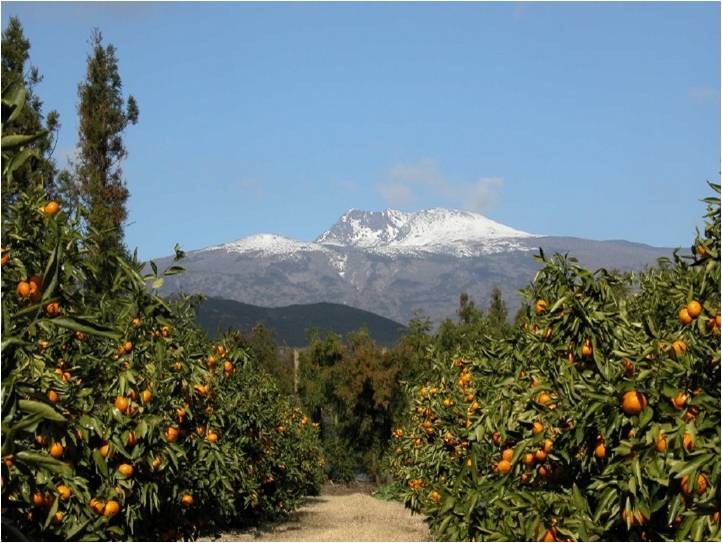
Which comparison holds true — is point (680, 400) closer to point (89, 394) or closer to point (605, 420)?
point (605, 420)

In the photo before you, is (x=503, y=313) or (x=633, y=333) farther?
(x=503, y=313)

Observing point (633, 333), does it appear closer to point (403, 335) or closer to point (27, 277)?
point (27, 277)

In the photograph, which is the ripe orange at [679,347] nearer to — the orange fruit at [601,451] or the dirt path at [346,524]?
the orange fruit at [601,451]

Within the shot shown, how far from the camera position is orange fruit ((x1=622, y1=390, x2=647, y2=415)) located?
3.83 metres

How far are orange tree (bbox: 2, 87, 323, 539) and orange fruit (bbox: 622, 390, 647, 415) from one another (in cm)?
199

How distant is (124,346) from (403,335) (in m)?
31.2

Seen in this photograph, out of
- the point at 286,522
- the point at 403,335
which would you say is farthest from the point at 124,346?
the point at 403,335

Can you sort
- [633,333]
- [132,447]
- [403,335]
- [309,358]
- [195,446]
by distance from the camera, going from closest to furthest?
[633,333] → [132,447] → [195,446] → [403,335] → [309,358]

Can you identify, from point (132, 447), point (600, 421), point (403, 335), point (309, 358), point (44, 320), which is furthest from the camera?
point (309, 358)

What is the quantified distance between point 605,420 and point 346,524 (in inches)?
694

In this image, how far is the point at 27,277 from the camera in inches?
147

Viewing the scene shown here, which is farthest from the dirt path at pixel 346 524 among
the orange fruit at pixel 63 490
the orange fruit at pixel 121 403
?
the orange fruit at pixel 63 490

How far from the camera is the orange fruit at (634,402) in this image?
3.83 meters

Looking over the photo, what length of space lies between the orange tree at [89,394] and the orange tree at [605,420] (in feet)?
6.33
